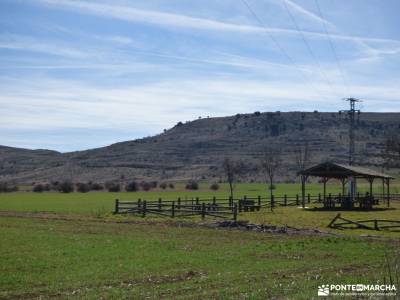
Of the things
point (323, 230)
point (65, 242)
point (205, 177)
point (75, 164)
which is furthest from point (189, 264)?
point (75, 164)

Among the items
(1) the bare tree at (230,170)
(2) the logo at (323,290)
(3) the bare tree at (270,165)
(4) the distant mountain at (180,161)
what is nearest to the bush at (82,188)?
(1) the bare tree at (230,170)

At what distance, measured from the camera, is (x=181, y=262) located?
18859 mm

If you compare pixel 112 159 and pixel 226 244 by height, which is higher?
pixel 112 159

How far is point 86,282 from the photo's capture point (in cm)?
1488

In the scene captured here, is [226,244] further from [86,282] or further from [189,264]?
[86,282]

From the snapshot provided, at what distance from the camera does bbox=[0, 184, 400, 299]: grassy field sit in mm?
13617

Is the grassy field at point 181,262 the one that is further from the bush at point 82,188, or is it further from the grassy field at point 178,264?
the bush at point 82,188

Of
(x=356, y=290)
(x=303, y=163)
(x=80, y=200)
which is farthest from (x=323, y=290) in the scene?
(x=303, y=163)

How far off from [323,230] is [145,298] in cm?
2038

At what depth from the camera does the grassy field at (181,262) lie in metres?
13.6

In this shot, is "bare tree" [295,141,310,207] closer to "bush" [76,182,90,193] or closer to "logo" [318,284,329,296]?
"logo" [318,284,329,296]

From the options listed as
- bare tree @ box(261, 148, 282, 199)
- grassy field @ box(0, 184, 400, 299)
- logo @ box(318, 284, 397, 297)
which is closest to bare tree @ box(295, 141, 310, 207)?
bare tree @ box(261, 148, 282, 199)

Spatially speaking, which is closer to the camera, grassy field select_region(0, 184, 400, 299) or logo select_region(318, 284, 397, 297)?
logo select_region(318, 284, 397, 297)

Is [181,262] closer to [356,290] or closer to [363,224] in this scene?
[356,290]
